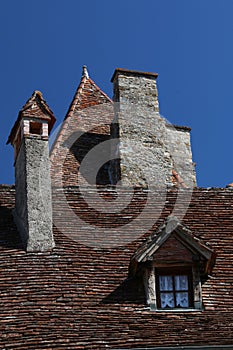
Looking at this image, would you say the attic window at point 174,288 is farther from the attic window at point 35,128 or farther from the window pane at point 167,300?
the attic window at point 35,128

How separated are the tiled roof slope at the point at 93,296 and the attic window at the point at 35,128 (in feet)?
4.20

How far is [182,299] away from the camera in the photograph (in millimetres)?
15938

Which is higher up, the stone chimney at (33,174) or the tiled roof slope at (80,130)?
the tiled roof slope at (80,130)

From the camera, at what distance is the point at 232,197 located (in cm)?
1928

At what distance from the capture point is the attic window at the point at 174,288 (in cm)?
1586

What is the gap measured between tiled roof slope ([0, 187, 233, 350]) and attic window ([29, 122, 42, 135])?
1.28 meters

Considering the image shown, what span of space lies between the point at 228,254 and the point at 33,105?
4621mm

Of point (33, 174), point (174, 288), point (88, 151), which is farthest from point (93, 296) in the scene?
point (88, 151)

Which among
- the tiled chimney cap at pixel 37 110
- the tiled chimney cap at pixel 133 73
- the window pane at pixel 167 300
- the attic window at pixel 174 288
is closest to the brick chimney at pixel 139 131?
the tiled chimney cap at pixel 133 73

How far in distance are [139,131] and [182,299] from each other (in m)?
6.83

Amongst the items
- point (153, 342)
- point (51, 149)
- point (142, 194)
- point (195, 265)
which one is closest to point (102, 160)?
point (51, 149)

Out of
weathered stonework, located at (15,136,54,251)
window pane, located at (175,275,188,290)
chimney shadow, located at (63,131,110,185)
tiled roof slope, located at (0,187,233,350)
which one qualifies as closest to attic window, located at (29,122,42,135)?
weathered stonework, located at (15,136,54,251)

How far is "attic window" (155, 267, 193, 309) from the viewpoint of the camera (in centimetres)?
1586

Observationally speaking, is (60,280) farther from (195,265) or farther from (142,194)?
(142,194)
